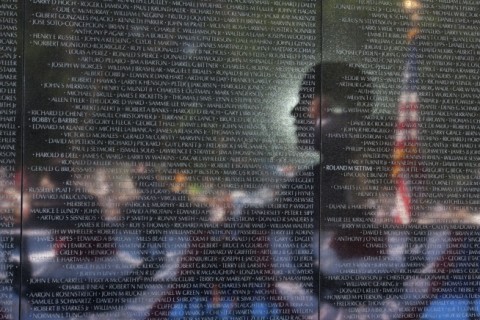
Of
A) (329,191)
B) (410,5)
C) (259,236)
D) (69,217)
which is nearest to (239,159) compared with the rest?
(259,236)

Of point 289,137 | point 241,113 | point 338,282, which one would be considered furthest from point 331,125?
point 338,282

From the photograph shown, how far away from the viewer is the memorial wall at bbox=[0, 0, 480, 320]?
5.14 metres

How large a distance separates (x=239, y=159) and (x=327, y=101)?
86 cm

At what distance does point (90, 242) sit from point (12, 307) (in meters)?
0.72

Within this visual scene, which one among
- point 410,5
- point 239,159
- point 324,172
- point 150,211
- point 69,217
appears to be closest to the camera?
point 69,217

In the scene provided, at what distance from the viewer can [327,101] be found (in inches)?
221

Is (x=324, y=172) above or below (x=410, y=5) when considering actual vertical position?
below

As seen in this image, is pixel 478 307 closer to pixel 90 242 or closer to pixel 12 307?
pixel 90 242

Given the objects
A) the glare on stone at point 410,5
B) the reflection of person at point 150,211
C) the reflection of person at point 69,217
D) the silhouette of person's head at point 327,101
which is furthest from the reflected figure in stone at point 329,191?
the reflection of person at point 69,217

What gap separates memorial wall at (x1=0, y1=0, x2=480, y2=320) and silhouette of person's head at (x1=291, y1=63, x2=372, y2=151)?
1cm

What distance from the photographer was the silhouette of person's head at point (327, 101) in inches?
219

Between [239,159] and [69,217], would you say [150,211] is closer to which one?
[69,217]

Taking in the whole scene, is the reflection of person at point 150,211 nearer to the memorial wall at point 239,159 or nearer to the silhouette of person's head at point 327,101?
the memorial wall at point 239,159

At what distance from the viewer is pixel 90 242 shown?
5.18m
